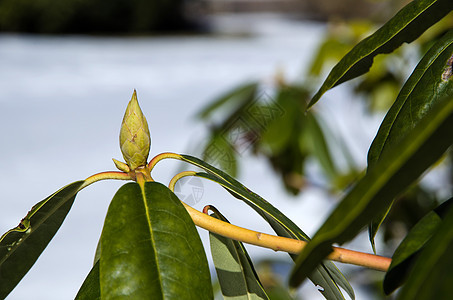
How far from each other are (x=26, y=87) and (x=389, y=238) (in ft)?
13.2

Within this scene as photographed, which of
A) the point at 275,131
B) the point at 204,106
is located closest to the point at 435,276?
the point at 275,131

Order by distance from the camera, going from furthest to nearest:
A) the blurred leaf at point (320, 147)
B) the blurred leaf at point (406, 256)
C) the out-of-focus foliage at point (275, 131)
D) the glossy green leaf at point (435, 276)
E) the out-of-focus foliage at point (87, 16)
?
the out-of-focus foliage at point (87, 16), the blurred leaf at point (320, 147), the out-of-focus foliage at point (275, 131), the blurred leaf at point (406, 256), the glossy green leaf at point (435, 276)

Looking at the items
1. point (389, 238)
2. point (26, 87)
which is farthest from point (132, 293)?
point (26, 87)

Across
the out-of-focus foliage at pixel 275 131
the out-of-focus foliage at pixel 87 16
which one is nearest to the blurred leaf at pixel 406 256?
the out-of-focus foliage at pixel 275 131

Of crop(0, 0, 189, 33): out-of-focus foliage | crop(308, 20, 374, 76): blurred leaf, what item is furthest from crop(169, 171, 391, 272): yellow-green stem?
crop(0, 0, 189, 33): out-of-focus foliage

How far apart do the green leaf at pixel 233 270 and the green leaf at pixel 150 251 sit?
2.8 inches

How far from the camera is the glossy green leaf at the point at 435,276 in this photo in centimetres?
14

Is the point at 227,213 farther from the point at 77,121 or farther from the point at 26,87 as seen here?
the point at 26,87

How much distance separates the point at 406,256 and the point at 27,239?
22 cm

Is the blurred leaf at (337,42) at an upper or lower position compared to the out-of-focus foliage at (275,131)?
upper

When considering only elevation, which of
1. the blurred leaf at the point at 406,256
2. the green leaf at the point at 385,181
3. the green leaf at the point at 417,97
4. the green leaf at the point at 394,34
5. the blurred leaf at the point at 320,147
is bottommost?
the green leaf at the point at 385,181

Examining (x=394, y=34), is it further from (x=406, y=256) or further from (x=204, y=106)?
(x=204, y=106)

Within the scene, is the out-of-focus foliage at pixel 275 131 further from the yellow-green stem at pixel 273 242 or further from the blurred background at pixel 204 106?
the yellow-green stem at pixel 273 242

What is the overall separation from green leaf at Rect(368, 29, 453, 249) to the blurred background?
0.14m
